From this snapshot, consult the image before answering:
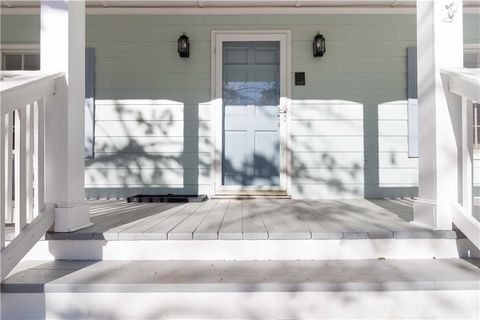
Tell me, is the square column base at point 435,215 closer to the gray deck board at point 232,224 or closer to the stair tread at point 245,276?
the stair tread at point 245,276

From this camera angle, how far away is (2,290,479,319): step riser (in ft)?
5.74

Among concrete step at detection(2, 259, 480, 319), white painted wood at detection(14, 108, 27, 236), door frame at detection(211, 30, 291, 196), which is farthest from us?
door frame at detection(211, 30, 291, 196)

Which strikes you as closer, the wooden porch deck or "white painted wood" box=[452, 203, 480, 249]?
"white painted wood" box=[452, 203, 480, 249]

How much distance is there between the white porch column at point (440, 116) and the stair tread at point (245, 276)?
38 centimetres

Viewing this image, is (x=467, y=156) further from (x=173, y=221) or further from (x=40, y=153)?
(x=40, y=153)

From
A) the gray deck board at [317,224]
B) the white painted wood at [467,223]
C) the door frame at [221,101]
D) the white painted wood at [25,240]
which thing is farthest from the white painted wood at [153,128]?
the white painted wood at [467,223]

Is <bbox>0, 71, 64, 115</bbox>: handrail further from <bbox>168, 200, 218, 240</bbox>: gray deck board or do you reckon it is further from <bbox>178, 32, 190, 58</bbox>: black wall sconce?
<bbox>178, 32, 190, 58</bbox>: black wall sconce

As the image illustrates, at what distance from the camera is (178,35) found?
4.23 meters

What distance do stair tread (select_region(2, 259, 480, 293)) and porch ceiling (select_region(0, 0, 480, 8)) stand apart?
317cm

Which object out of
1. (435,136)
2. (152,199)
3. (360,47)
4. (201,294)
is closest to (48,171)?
(201,294)

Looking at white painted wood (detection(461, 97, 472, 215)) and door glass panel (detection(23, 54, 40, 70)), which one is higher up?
door glass panel (detection(23, 54, 40, 70))

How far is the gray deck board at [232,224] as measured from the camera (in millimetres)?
2166

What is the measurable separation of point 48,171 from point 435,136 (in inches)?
98.8

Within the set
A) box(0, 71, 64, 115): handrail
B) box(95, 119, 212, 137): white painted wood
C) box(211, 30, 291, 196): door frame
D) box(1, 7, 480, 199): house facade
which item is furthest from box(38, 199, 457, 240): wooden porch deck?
box(95, 119, 212, 137): white painted wood
